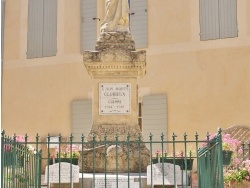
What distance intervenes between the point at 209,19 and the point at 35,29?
554cm

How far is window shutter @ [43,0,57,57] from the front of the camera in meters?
16.1

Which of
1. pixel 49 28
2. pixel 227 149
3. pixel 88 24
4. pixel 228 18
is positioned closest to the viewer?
pixel 227 149

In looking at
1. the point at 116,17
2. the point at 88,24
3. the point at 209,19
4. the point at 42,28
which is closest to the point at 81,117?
the point at 88,24

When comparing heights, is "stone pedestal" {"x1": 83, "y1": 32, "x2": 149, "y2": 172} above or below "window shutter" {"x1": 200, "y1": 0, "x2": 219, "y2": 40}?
below

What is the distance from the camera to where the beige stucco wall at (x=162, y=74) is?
45.6 feet

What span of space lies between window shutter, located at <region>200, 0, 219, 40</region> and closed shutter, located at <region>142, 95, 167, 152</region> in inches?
83.6

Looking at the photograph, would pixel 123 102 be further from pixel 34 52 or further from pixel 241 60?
pixel 34 52

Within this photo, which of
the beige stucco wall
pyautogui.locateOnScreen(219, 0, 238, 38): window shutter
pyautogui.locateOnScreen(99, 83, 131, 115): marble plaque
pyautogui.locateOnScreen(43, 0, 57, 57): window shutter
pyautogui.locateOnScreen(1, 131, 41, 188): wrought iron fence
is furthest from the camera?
pyautogui.locateOnScreen(43, 0, 57, 57): window shutter

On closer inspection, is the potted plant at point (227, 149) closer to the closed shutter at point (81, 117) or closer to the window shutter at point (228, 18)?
the window shutter at point (228, 18)

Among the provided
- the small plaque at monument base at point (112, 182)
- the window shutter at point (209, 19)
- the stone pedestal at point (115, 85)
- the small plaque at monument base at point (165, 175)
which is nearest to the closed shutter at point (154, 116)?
the window shutter at point (209, 19)

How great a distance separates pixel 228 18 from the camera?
47.1 feet

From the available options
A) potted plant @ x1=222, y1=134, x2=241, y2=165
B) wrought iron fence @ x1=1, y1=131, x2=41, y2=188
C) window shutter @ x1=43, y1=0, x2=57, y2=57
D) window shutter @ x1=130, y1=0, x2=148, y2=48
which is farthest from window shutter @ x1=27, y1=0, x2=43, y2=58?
wrought iron fence @ x1=1, y1=131, x2=41, y2=188

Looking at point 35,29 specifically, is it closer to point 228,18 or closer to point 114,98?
point 228,18

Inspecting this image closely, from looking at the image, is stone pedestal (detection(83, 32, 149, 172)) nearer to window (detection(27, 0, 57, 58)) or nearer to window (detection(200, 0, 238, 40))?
window (detection(200, 0, 238, 40))
